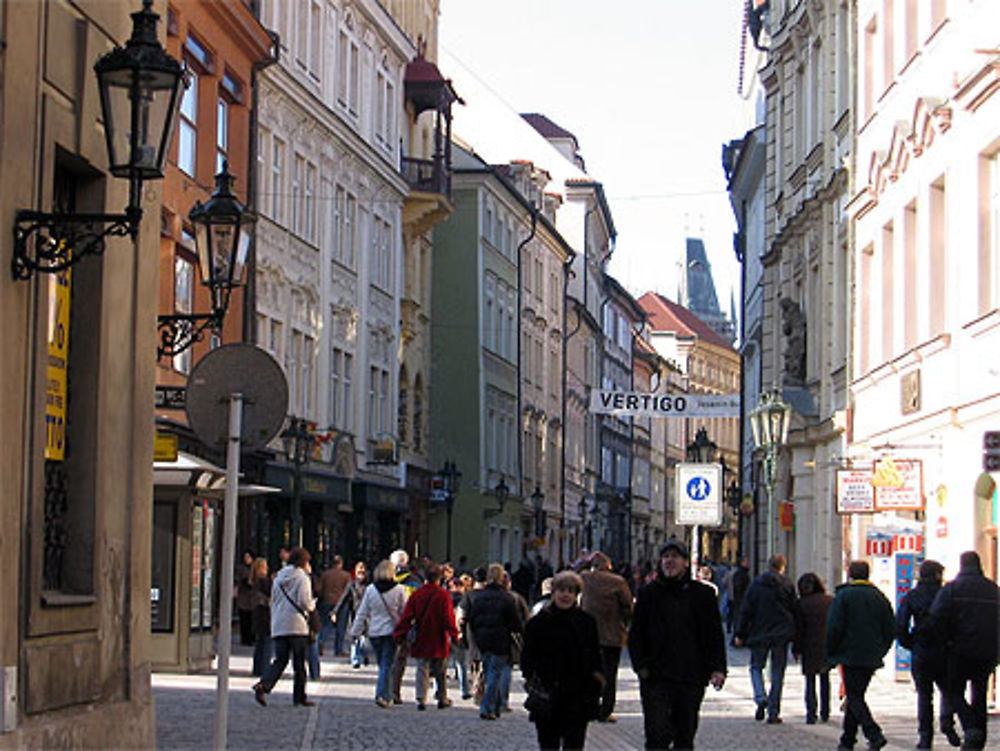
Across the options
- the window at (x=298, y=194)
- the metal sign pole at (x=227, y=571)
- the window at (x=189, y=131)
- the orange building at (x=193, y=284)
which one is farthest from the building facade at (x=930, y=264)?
the window at (x=298, y=194)

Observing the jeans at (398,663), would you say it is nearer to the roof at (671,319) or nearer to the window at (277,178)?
the window at (277,178)

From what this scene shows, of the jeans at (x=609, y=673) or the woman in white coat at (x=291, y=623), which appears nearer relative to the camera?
the jeans at (x=609, y=673)

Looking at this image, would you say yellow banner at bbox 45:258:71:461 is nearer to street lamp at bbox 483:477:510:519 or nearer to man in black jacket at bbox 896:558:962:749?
man in black jacket at bbox 896:558:962:749

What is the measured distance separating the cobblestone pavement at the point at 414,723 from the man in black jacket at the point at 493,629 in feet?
0.92

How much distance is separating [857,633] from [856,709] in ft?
2.83

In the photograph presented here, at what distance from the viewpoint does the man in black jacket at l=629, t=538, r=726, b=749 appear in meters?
13.5

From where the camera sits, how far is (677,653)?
1348cm

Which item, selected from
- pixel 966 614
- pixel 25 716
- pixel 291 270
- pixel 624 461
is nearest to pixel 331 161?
pixel 291 270

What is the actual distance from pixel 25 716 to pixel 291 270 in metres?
30.3

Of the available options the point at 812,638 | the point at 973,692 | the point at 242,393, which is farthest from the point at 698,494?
the point at 242,393

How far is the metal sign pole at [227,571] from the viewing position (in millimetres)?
11602

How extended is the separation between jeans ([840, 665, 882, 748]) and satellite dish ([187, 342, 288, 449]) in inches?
268

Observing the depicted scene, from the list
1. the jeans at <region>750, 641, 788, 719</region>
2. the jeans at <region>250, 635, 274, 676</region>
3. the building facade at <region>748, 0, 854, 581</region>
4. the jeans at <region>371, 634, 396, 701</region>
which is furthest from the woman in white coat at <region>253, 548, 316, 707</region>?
the building facade at <region>748, 0, 854, 581</region>

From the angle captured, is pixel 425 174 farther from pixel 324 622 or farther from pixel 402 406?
pixel 324 622
